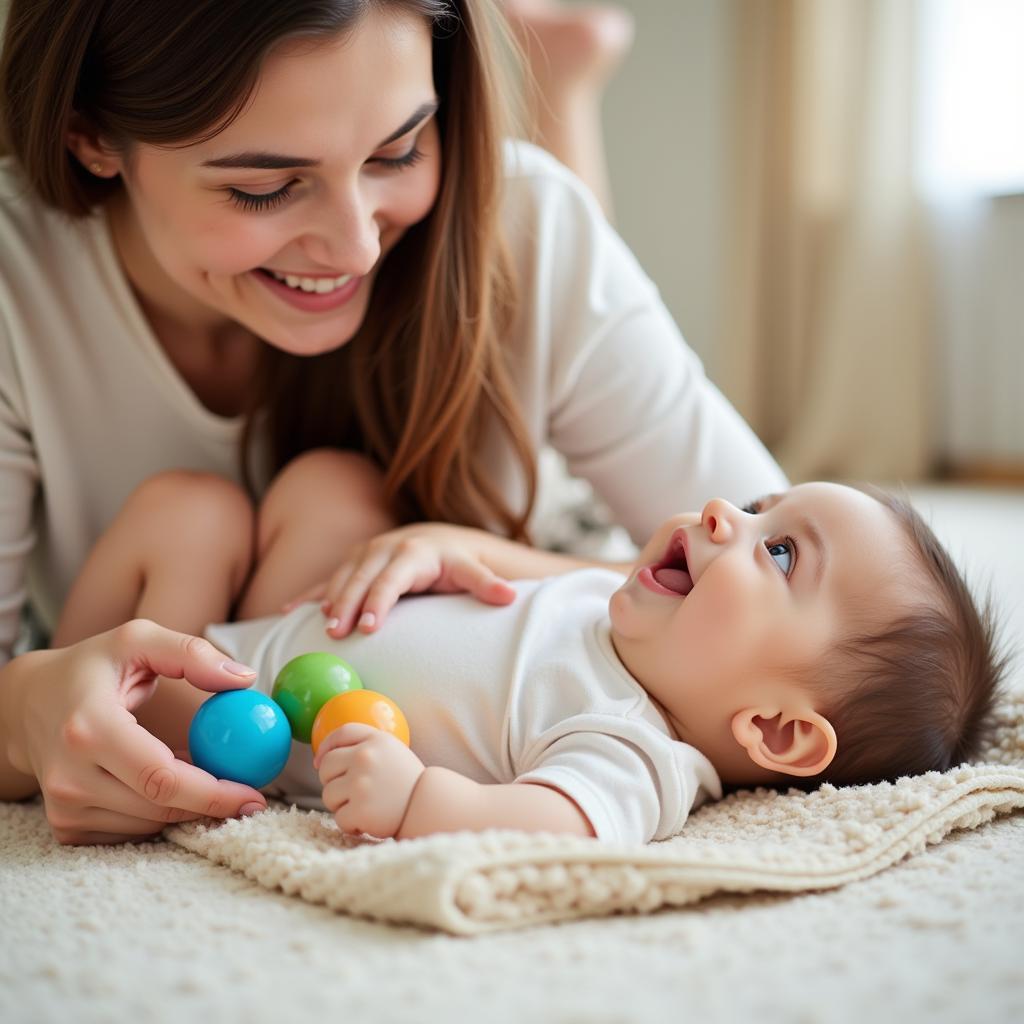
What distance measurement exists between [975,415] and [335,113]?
2.91 metres

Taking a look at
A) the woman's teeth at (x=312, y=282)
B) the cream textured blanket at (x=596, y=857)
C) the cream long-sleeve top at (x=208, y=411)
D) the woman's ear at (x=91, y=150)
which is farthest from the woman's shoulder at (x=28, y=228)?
the cream textured blanket at (x=596, y=857)

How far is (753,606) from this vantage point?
3.16ft

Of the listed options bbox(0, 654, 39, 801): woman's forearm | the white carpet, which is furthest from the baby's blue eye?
bbox(0, 654, 39, 801): woman's forearm

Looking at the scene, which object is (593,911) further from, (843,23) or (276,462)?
(843,23)

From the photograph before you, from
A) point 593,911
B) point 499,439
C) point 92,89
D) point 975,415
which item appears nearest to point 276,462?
point 499,439

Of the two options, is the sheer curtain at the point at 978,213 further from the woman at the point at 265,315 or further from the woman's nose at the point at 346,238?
the woman's nose at the point at 346,238

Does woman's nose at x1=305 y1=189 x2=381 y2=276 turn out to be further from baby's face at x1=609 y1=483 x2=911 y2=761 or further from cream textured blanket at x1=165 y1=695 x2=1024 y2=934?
cream textured blanket at x1=165 y1=695 x2=1024 y2=934

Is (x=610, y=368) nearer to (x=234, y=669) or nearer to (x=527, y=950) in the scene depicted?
(x=234, y=669)

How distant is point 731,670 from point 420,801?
0.99ft

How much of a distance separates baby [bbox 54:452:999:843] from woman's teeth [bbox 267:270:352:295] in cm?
35

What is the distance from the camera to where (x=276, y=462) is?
56.7 inches

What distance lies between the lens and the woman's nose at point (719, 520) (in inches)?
39.5

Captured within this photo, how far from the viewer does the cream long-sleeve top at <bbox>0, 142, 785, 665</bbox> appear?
129cm

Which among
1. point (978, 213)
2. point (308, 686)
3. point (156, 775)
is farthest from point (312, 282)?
point (978, 213)
